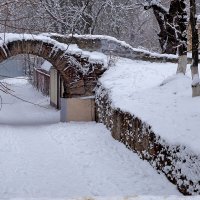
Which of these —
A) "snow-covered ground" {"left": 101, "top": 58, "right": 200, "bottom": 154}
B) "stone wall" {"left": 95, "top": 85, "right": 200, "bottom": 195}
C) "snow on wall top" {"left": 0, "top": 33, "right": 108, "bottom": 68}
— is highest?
"snow on wall top" {"left": 0, "top": 33, "right": 108, "bottom": 68}

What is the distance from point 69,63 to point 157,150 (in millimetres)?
9118

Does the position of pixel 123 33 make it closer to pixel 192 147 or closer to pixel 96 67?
pixel 96 67

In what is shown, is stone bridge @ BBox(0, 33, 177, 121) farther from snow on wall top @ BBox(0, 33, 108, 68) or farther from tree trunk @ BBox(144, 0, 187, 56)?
tree trunk @ BBox(144, 0, 187, 56)

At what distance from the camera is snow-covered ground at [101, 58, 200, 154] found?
8734 millimetres

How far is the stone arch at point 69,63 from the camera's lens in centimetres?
1712

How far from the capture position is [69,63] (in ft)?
57.3

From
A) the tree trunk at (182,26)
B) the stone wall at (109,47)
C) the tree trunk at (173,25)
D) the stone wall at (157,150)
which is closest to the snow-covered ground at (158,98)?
the stone wall at (157,150)

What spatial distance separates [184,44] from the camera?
1283 centimetres

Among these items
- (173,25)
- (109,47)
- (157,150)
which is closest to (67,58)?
(109,47)

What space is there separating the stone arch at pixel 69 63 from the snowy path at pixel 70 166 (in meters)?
1.68

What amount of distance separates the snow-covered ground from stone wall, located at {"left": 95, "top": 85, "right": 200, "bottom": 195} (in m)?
0.15

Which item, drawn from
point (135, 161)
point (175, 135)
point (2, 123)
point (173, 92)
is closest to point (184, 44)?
point (173, 92)

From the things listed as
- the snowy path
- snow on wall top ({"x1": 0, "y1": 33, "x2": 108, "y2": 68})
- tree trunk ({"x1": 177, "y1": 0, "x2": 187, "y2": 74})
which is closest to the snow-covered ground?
snow on wall top ({"x1": 0, "y1": 33, "x2": 108, "y2": 68})

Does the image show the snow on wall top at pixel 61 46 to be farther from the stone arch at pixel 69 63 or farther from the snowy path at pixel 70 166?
the snowy path at pixel 70 166
